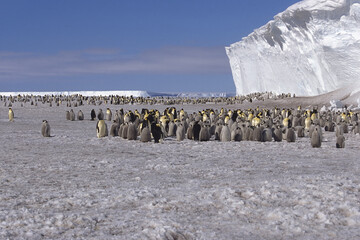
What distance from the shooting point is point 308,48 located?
122 ft

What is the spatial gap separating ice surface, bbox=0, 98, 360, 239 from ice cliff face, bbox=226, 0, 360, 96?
24.6 meters

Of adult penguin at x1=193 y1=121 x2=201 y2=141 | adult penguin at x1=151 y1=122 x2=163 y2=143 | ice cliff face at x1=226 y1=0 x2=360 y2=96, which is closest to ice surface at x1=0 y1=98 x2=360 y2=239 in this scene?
adult penguin at x1=151 y1=122 x2=163 y2=143

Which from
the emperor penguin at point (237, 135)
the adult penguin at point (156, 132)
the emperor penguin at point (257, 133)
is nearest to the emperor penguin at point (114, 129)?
the adult penguin at point (156, 132)

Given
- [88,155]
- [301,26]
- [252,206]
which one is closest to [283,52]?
[301,26]

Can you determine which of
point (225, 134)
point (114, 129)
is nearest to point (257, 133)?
point (225, 134)

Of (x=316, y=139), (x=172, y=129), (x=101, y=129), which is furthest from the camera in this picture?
(x=172, y=129)

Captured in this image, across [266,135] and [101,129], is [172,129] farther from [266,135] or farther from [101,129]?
[266,135]

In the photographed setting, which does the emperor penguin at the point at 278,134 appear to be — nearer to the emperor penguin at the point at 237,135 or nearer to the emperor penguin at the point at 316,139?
the emperor penguin at the point at 237,135

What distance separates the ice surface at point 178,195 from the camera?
15.7ft

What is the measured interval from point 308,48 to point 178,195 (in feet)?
110

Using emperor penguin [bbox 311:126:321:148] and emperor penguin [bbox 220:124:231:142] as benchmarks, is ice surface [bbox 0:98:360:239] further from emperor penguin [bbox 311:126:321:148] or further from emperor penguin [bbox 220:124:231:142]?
emperor penguin [bbox 220:124:231:142]

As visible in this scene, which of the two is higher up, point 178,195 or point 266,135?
point 266,135

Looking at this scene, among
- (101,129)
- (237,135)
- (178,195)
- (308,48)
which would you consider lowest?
(178,195)

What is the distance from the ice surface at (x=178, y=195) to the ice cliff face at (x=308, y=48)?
24639 mm
